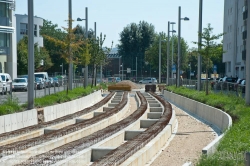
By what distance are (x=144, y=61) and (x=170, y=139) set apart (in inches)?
3942

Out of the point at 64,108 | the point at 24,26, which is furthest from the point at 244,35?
the point at 64,108

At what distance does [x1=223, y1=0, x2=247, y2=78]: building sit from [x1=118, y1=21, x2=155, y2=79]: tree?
3458 centimetres

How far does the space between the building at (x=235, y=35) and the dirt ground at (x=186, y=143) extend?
50.3m

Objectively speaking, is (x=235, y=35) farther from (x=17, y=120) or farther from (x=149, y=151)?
(x=149, y=151)

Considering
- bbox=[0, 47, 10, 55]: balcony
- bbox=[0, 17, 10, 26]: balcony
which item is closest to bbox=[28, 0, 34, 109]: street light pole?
bbox=[0, 17, 10, 26]: balcony

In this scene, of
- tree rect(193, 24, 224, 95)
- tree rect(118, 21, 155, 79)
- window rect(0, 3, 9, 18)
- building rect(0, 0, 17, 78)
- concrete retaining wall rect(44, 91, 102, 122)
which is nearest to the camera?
concrete retaining wall rect(44, 91, 102, 122)

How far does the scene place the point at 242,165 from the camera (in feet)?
31.9

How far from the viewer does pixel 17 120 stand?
2038 cm

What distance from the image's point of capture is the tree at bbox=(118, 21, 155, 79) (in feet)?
388

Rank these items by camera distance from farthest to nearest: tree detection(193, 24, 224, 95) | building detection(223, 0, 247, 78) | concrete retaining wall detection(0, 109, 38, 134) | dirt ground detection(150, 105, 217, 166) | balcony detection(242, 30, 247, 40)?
building detection(223, 0, 247, 78)
balcony detection(242, 30, 247, 40)
tree detection(193, 24, 224, 95)
concrete retaining wall detection(0, 109, 38, 134)
dirt ground detection(150, 105, 217, 166)

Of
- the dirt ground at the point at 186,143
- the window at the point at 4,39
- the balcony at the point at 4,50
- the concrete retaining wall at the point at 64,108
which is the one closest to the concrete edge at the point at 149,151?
the dirt ground at the point at 186,143

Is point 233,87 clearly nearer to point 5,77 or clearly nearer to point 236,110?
point 236,110

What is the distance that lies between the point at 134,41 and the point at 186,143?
101158mm

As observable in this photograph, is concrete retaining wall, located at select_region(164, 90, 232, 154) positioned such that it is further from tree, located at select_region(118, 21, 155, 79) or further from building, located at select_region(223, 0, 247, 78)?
tree, located at select_region(118, 21, 155, 79)
